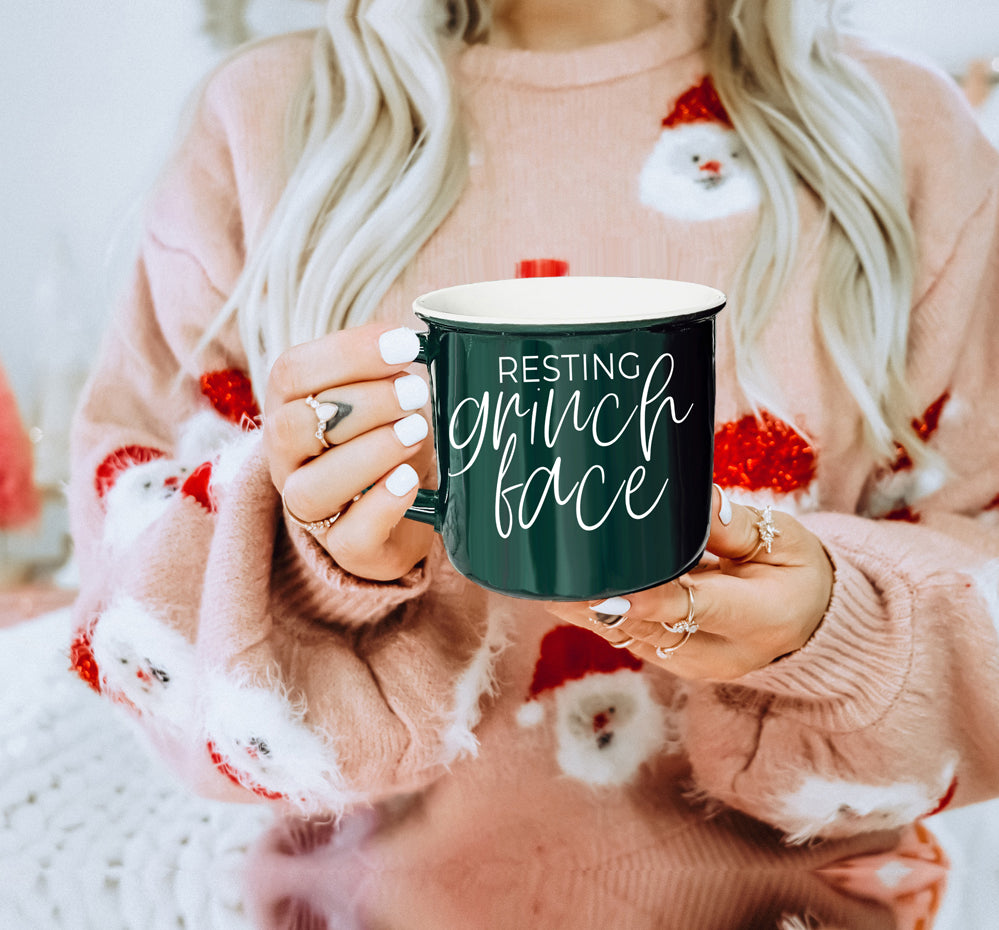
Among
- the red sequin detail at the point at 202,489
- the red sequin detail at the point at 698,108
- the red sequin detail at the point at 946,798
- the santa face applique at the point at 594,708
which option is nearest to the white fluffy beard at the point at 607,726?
the santa face applique at the point at 594,708

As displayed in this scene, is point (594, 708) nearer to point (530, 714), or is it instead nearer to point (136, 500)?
point (530, 714)

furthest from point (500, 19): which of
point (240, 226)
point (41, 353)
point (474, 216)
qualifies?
point (41, 353)

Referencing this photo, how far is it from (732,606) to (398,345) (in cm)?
26

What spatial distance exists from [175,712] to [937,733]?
63 cm

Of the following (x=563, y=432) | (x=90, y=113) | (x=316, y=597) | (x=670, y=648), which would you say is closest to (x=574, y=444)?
(x=563, y=432)

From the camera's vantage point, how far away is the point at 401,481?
435 mm

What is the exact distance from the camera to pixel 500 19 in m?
0.78

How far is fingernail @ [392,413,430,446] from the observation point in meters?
0.42

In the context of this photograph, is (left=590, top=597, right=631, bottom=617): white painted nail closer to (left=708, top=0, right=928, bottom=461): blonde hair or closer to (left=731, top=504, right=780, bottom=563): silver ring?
(left=731, top=504, right=780, bottom=563): silver ring

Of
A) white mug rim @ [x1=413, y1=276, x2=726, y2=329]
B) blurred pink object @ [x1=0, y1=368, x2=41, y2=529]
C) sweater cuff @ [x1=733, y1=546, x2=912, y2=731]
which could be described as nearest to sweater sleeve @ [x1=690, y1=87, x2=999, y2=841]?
sweater cuff @ [x1=733, y1=546, x2=912, y2=731]

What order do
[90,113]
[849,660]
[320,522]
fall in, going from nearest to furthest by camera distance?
[320,522] → [849,660] → [90,113]

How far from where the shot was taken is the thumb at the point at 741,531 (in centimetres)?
48

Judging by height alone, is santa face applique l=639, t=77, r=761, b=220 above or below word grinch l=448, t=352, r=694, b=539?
above

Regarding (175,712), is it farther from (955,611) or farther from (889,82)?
(889,82)
